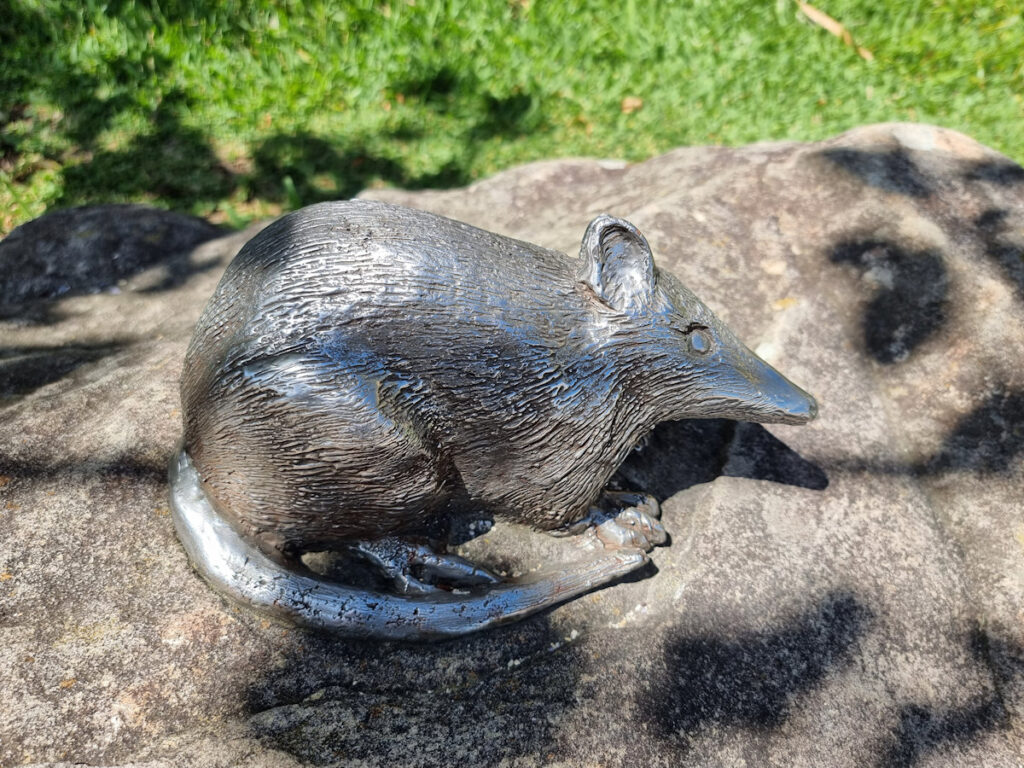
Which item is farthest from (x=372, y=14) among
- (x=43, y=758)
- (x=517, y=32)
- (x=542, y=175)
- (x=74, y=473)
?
(x=43, y=758)

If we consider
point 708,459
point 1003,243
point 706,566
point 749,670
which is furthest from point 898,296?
point 749,670

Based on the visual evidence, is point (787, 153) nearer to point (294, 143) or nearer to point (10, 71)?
point (294, 143)

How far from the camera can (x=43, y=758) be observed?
199cm

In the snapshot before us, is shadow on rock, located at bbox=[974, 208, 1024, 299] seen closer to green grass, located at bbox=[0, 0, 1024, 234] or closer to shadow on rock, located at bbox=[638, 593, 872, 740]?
shadow on rock, located at bbox=[638, 593, 872, 740]

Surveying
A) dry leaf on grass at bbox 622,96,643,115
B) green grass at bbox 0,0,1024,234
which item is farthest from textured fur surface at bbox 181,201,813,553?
dry leaf on grass at bbox 622,96,643,115

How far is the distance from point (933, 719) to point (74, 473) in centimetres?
263

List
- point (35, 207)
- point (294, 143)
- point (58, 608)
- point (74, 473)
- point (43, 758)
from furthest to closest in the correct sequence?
point (294, 143) < point (35, 207) < point (74, 473) < point (58, 608) < point (43, 758)

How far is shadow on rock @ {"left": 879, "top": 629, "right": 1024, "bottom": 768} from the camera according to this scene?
2299 millimetres

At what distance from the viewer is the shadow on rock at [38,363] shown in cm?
297

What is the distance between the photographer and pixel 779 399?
99.5 inches

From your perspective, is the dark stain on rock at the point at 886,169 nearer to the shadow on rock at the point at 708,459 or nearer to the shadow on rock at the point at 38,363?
the shadow on rock at the point at 708,459

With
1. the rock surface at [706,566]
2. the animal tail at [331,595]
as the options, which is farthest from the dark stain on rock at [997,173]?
the animal tail at [331,595]

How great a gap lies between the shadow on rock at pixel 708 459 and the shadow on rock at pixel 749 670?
50cm

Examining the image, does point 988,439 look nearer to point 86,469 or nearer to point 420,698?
point 420,698
